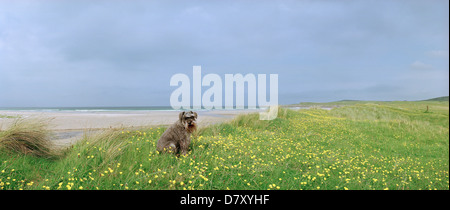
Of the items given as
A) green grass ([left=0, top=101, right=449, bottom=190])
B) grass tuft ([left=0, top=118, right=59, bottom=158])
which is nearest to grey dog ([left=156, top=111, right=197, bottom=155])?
green grass ([left=0, top=101, right=449, bottom=190])

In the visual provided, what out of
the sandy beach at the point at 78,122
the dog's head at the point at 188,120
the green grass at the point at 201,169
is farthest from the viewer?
the sandy beach at the point at 78,122

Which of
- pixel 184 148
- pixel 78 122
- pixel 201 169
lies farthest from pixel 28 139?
pixel 78 122

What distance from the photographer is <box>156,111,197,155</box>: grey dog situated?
21.5 ft

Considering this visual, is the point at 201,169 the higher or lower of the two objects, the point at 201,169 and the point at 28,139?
the lower

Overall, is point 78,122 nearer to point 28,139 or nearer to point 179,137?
point 28,139

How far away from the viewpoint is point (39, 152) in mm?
6543

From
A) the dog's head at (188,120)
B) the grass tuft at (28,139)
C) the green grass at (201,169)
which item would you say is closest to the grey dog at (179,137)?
the dog's head at (188,120)

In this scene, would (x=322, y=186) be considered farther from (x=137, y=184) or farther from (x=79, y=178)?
(x=79, y=178)

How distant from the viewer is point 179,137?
6.74m

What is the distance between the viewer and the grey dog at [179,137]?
6555 millimetres

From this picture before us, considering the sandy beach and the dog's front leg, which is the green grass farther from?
the sandy beach

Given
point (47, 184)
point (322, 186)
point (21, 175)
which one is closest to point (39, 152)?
point (21, 175)

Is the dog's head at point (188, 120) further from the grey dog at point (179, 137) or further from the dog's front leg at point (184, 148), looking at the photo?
the dog's front leg at point (184, 148)
